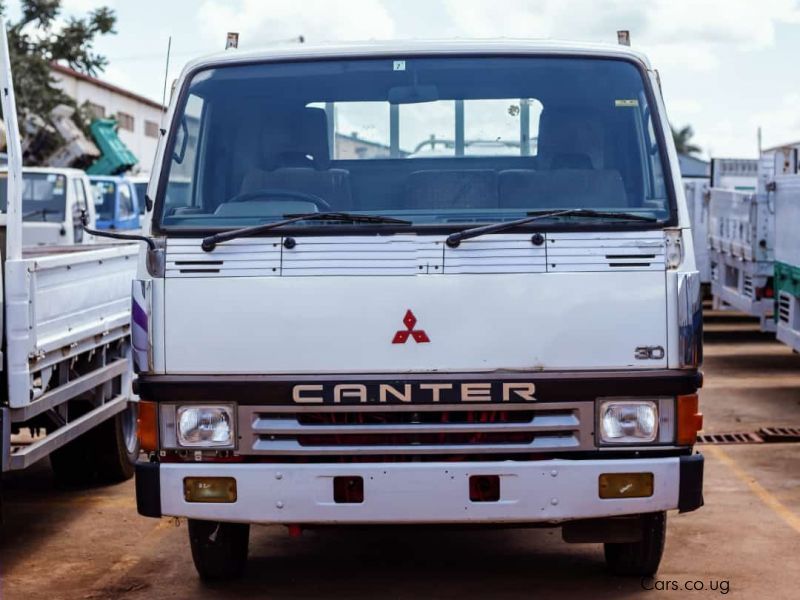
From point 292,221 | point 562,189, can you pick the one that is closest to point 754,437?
point 562,189

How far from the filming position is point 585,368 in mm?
5523

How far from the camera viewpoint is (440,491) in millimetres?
5492

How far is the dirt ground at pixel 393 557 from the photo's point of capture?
6.32 meters

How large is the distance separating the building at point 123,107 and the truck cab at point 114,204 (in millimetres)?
21912

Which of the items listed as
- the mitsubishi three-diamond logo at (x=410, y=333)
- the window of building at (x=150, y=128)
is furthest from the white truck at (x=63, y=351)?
the window of building at (x=150, y=128)

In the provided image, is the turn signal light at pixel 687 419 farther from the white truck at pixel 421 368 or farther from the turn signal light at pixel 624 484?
the turn signal light at pixel 624 484

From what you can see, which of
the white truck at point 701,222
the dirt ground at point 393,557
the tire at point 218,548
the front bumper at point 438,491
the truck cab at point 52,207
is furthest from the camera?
the white truck at point 701,222

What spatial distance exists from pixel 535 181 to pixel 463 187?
296 mm

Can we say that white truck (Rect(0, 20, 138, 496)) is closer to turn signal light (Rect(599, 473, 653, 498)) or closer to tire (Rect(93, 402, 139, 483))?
tire (Rect(93, 402, 139, 483))

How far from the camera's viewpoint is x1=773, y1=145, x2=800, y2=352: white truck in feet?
39.4

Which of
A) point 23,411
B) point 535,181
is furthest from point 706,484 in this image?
point 23,411

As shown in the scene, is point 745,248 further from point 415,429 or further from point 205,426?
point 205,426

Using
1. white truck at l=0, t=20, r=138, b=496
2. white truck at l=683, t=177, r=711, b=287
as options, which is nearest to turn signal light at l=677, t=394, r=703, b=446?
white truck at l=0, t=20, r=138, b=496

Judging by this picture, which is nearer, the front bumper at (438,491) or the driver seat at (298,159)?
the front bumper at (438,491)
